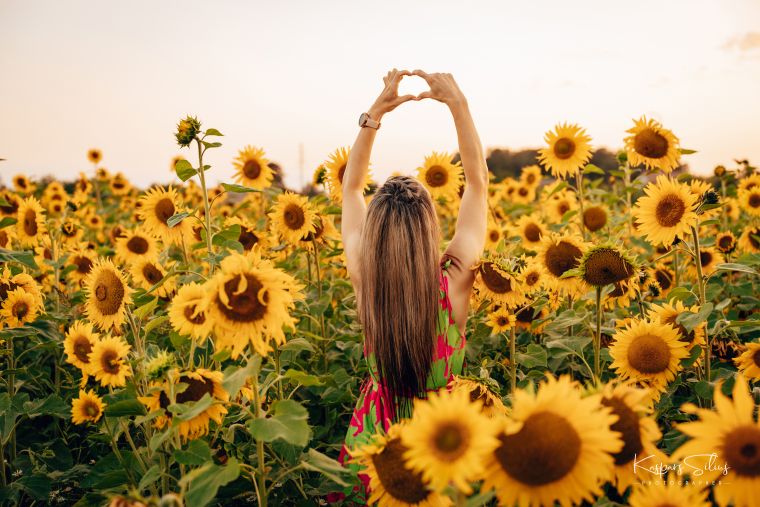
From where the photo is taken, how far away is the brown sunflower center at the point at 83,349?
2547 mm

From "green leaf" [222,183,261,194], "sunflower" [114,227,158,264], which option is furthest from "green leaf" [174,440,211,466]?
"sunflower" [114,227,158,264]

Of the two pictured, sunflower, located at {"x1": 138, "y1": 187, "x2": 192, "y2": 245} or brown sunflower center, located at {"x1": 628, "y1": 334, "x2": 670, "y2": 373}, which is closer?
brown sunflower center, located at {"x1": 628, "y1": 334, "x2": 670, "y2": 373}

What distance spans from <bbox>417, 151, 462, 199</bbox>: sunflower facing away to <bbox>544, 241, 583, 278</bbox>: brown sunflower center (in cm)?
161

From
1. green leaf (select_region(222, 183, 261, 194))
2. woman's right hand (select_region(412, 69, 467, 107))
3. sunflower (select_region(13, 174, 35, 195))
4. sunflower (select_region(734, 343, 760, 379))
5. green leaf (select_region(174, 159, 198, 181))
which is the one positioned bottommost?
sunflower (select_region(734, 343, 760, 379))

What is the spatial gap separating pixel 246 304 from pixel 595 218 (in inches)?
171

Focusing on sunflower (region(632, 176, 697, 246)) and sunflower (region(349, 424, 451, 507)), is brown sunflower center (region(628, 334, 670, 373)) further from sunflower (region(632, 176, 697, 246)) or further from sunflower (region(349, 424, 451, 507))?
sunflower (region(349, 424, 451, 507))

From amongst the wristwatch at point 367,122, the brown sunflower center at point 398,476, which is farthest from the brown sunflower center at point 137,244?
the brown sunflower center at point 398,476

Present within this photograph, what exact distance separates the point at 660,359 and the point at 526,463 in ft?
5.09

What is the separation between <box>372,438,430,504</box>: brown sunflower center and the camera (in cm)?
134

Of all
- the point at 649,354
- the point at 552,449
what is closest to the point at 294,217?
the point at 649,354

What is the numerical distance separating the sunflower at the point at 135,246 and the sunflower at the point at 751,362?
13.5 ft

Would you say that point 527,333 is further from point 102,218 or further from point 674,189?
point 102,218

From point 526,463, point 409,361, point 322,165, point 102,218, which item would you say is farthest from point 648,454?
point 102,218

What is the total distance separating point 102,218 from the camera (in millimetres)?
8398
